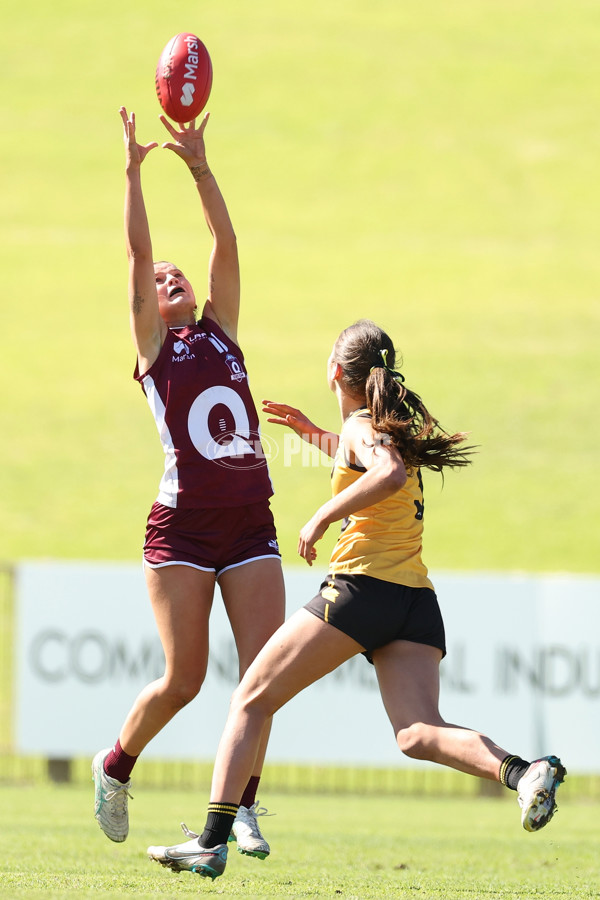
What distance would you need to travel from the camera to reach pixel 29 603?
10602 millimetres

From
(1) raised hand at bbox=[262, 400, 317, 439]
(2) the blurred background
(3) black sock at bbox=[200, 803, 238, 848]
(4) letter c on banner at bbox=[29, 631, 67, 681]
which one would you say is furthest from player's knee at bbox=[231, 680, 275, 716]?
(2) the blurred background

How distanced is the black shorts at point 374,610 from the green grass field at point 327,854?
93cm

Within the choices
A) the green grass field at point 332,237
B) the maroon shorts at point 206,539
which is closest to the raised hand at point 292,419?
the maroon shorts at point 206,539

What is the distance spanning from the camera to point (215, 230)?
543 centimetres

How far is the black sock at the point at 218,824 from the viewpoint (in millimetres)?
4531

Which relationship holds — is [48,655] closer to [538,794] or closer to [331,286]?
[538,794]

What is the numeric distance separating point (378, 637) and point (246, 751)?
2.09 feet

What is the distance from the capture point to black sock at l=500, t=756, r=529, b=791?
4.29 metres

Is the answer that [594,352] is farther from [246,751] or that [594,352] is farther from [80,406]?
[246,751]

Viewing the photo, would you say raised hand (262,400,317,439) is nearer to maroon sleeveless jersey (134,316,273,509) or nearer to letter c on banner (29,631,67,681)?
maroon sleeveless jersey (134,316,273,509)

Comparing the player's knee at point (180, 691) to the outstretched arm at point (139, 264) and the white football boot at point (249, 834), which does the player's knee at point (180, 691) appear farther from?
the outstretched arm at point (139, 264)

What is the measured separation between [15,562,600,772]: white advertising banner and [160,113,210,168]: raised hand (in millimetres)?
5513

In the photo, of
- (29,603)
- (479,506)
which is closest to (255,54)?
(479,506)

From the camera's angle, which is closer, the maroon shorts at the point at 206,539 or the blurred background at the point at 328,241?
the maroon shorts at the point at 206,539
